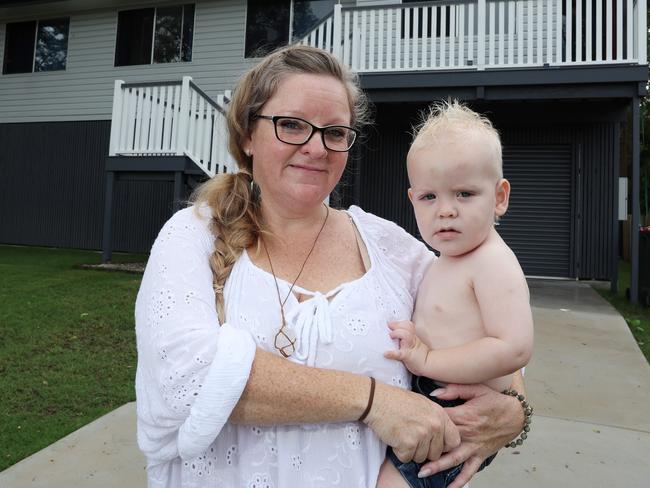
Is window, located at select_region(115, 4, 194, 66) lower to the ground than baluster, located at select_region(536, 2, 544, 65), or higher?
higher

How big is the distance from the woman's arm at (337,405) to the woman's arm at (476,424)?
63 mm

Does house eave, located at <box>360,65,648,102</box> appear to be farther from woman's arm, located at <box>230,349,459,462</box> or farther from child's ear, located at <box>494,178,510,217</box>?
woman's arm, located at <box>230,349,459,462</box>

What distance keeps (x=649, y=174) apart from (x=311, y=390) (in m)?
33.8

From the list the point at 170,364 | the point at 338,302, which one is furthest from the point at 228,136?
the point at 170,364

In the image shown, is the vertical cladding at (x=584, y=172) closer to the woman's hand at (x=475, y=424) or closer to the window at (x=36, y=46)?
the woman's hand at (x=475, y=424)

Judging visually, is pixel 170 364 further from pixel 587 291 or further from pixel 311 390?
pixel 587 291

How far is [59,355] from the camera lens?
172 inches

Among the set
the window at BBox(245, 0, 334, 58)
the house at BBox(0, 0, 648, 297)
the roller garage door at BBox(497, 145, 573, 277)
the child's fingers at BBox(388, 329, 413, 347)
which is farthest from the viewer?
the window at BBox(245, 0, 334, 58)

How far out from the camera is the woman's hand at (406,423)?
122cm

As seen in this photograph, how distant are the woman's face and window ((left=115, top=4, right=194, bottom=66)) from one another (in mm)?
11910

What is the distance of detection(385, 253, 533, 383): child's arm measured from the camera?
128 centimetres

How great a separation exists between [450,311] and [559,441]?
231 centimetres

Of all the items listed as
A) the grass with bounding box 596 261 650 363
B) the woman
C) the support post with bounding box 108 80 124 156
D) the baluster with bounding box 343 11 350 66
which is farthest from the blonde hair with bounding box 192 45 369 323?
the support post with bounding box 108 80 124 156

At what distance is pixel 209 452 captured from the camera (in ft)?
4.16
